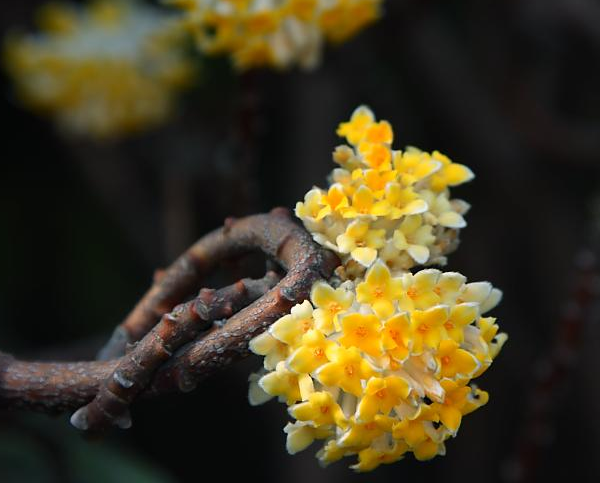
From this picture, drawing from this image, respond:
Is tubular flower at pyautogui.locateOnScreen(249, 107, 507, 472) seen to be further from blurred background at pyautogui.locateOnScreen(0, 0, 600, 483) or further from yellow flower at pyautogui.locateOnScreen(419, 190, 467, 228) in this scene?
blurred background at pyautogui.locateOnScreen(0, 0, 600, 483)

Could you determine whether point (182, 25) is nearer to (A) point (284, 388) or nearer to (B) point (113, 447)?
(A) point (284, 388)

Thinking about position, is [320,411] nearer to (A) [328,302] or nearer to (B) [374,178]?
(A) [328,302]

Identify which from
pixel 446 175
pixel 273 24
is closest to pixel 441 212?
pixel 446 175

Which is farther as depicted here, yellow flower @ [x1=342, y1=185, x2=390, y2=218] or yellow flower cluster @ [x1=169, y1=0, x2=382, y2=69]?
yellow flower cluster @ [x1=169, y1=0, x2=382, y2=69]

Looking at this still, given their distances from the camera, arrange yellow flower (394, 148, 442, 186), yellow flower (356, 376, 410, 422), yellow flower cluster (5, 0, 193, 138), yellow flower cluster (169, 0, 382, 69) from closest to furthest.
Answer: yellow flower (356, 376, 410, 422) → yellow flower (394, 148, 442, 186) → yellow flower cluster (169, 0, 382, 69) → yellow flower cluster (5, 0, 193, 138)

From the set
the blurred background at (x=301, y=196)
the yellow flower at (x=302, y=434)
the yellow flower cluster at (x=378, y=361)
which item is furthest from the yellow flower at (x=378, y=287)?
the blurred background at (x=301, y=196)

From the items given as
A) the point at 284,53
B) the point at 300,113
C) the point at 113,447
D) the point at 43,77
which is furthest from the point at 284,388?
the point at 300,113

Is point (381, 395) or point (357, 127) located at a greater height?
point (357, 127)

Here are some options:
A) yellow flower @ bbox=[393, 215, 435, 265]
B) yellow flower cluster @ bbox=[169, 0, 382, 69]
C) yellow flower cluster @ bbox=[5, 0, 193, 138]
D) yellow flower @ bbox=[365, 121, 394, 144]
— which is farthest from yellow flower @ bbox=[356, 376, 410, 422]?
yellow flower cluster @ bbox=[5, 0, 193, 138]
